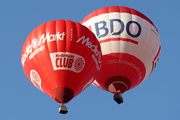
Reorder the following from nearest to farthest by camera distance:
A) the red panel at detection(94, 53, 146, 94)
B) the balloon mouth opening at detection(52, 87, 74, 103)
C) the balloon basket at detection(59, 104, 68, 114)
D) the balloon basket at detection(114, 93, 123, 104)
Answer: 1. the balloon mouth opening at detection(52, 87, 74, 103)
2. the balloon basket at detection(59, 104, 68, 114)
3. the red panel at detection(94, 53, 146, 94)
4. the balloon basket at detection(114, 93, 123, 104)

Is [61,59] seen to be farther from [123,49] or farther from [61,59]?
[123,49]

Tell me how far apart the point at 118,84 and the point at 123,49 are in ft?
5.33

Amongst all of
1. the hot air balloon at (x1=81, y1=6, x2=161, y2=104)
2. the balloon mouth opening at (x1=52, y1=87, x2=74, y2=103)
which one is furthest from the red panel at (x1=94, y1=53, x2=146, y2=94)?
the balloon mouth opening at (x1=52, y1=87, x2=74, y2=103)

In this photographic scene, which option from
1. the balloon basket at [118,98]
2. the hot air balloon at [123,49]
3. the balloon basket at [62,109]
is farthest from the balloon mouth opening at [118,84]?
the balloon basket at [62,109]

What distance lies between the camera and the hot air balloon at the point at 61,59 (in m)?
21.2

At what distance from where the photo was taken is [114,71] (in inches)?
941

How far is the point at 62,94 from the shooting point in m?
21.1

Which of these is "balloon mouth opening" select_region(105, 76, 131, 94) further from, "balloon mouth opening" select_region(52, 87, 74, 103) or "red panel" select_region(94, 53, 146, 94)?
"balloon mouth opening" select_region(52, 87, 74, 103)

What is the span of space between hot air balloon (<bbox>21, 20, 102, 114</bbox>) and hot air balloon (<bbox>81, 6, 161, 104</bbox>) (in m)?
1.88

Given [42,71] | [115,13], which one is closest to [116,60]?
[115,13]

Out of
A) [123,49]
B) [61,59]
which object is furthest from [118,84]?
[61,59]

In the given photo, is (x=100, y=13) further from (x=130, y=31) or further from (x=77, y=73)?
(x=77, y=73)

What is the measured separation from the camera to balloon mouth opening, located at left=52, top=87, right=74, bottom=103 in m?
21.1

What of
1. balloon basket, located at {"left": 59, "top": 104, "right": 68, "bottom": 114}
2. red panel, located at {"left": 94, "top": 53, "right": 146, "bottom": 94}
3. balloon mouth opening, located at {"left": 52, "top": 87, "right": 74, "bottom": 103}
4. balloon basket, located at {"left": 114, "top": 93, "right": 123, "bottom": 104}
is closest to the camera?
balloon mouth opening, located at {"left": 52, "top": 87, "right": 74, "bottom": 103}
